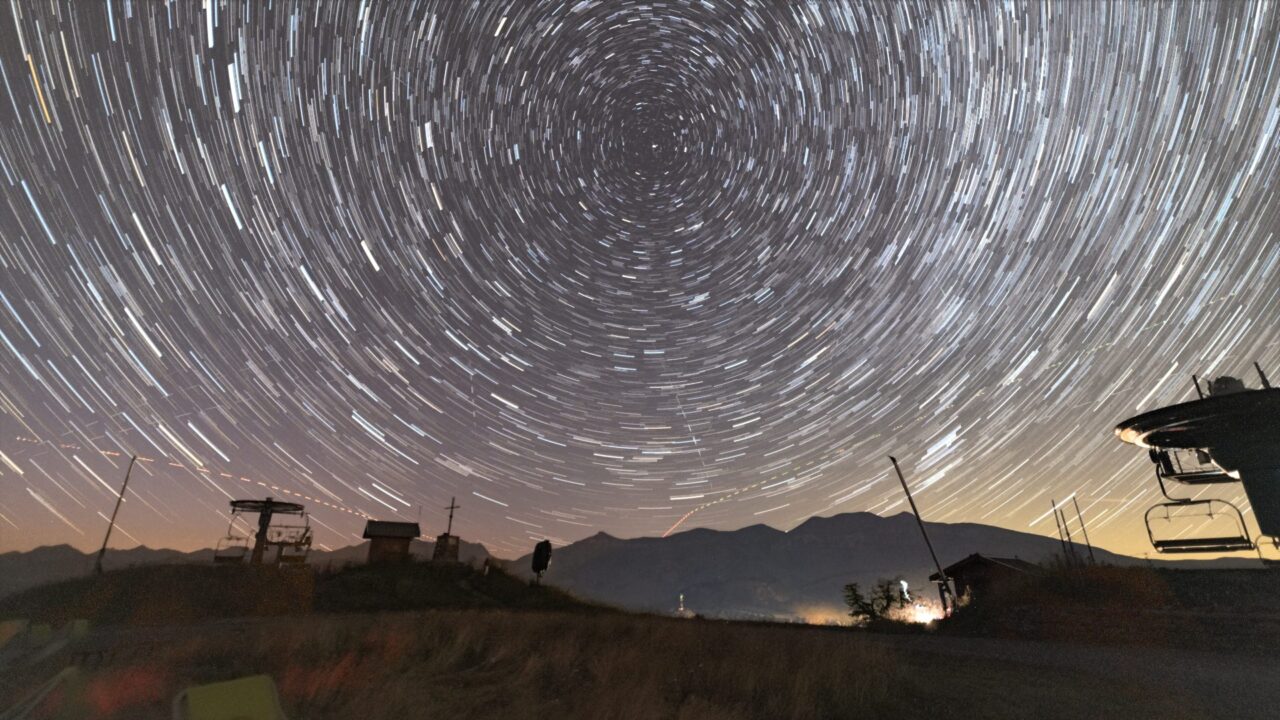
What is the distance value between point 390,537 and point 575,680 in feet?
169

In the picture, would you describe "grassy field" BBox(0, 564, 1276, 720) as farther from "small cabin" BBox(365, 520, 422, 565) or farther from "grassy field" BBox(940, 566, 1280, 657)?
"small cabin" BBox(365, 520, 422, 565)

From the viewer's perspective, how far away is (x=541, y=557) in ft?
125

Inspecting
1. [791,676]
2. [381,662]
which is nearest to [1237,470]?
[791,676]

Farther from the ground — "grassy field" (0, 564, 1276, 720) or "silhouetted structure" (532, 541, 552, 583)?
"silhouetted structure" (532, 541, 552, 583)

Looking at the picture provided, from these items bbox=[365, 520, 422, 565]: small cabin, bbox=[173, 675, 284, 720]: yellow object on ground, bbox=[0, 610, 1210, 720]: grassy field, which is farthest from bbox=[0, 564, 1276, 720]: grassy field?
bbox=[365, 520, 422, 565]: small cabin

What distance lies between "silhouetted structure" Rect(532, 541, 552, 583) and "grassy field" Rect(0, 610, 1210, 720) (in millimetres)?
23754

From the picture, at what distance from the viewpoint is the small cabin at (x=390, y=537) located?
2140 inches

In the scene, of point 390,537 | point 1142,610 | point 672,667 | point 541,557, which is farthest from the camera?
point 390,537

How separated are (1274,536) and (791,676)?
56.4 feet

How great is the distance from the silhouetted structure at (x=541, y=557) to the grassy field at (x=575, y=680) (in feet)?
77.9

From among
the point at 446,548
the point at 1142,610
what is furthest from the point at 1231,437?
the point at 446,548

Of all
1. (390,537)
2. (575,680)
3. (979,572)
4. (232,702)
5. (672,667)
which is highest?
(390,537)

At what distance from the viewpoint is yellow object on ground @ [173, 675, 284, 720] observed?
16.1 ft

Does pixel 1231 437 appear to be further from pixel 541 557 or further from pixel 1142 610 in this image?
pixel 541 557
